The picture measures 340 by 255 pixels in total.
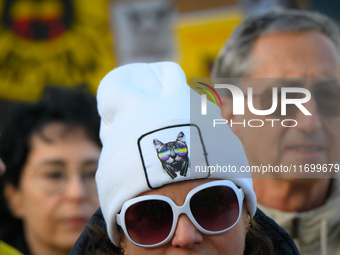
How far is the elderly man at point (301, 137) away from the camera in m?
1.83

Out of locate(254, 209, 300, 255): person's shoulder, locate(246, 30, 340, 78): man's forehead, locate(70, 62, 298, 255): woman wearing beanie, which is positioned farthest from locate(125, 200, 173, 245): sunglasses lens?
locate(246, 30, 340, 78): man's forehead

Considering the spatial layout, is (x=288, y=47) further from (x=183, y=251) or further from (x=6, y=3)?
(x=6, y=3)

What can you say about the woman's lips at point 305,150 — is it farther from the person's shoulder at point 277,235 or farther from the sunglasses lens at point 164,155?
the sunglasses lens at point 164,155

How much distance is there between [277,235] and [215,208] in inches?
16.9

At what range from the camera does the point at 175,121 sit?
137cm

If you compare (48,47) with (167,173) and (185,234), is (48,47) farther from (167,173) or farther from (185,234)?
(185,234)

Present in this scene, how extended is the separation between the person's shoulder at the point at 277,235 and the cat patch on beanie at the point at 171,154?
1.47 feet

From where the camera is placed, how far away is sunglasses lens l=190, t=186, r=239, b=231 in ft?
4.25

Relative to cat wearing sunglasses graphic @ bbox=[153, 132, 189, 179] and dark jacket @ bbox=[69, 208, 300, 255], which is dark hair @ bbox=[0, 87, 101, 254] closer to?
dark jacket @ bbox=[69, 208, 300, 255]

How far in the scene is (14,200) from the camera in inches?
122

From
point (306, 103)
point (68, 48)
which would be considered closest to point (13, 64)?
point (68, 48)

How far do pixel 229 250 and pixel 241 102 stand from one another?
2.60 feet

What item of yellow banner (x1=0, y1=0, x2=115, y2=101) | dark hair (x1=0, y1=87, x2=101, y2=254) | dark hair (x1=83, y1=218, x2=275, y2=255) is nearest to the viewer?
dark hair (x1=83, y1=218, x2=275, y2=255)

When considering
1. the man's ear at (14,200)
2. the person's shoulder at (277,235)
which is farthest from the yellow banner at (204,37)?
the person's shoulder at (277,235)
